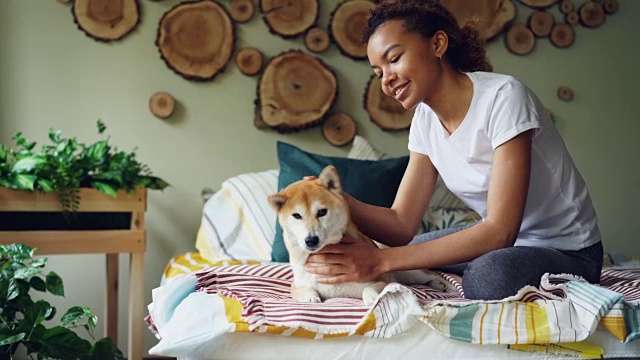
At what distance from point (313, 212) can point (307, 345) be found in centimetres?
31

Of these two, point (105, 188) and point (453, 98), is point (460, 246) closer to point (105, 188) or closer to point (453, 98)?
point (453, 98)

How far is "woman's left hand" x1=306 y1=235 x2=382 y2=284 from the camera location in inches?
53.2

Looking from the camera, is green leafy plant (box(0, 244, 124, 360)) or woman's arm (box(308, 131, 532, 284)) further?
green leafy plant (box(0, 244, 124, 360))

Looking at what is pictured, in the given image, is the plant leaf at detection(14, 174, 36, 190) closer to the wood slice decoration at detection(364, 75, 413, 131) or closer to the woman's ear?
the woman's ear

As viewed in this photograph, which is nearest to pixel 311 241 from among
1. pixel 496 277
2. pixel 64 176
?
pixel 496 277

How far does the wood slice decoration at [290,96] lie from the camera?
2.75m

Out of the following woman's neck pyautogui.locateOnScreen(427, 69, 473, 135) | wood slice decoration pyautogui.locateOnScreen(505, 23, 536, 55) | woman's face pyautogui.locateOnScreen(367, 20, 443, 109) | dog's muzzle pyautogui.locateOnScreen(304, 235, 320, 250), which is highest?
wood slice decoration pyautogui.locateOnScreen(505, 23, 536, 55)

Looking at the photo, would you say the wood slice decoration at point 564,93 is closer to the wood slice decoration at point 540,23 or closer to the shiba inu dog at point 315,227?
the wood slice decoration at point 540,23

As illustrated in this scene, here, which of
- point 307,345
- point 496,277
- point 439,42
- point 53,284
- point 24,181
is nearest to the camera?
point 307,345

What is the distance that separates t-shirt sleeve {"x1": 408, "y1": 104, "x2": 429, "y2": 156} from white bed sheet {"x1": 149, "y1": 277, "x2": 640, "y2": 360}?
23.8 inches

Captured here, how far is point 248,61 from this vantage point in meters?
2.74

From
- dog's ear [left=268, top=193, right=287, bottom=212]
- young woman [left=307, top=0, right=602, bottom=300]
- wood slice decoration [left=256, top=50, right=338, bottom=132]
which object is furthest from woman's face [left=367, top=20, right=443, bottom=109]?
wood slice decoration [left=256, top=50, right=338, bottom=132]

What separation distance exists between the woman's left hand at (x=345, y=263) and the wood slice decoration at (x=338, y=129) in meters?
1.45

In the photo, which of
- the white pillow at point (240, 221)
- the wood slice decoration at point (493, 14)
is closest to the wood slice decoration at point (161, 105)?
the white pillow at point (240, 221)
